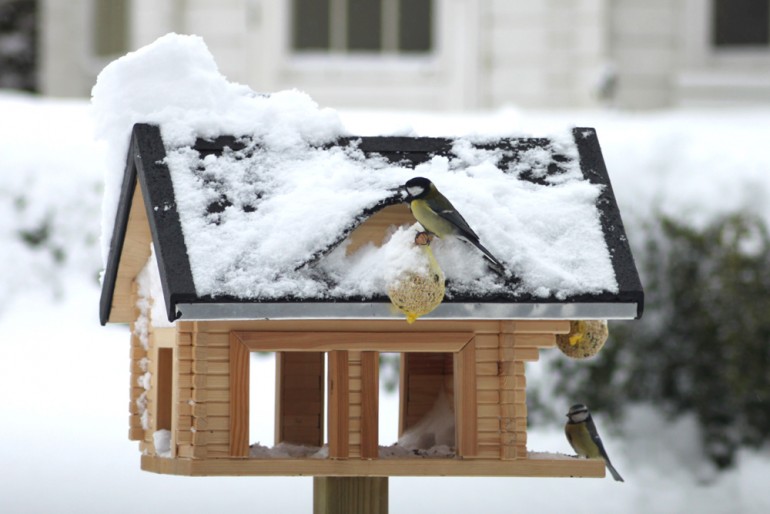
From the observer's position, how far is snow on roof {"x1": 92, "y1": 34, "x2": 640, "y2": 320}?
362cm

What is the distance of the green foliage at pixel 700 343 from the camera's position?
321 inches

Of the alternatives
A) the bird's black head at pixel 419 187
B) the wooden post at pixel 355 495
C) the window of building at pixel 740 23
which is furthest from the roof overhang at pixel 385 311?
the window of building at pixel 740 23

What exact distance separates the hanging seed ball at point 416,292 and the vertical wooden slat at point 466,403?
344 millimetres

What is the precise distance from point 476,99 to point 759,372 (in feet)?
13.6

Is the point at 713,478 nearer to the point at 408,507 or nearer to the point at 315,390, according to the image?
the point at 408,507

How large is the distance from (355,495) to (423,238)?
86 cm

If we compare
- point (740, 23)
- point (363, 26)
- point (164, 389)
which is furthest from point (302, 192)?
point (740, 23)

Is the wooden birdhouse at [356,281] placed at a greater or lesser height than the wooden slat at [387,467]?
greater

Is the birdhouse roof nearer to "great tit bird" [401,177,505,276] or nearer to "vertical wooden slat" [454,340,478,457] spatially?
"great tit bird" [401,177,505,276]

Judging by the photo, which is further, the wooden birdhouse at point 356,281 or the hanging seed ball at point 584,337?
the hanging seed ball at point 584,337

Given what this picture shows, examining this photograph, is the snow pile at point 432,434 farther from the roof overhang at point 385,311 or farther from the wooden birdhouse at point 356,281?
the roof overhang at point 385,311

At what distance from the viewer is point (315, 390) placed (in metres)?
4.60

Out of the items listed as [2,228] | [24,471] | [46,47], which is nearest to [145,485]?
[24,471]

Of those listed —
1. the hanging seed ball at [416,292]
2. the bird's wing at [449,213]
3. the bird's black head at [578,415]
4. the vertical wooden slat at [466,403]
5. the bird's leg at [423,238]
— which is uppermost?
the bird's wing at [449,213]
